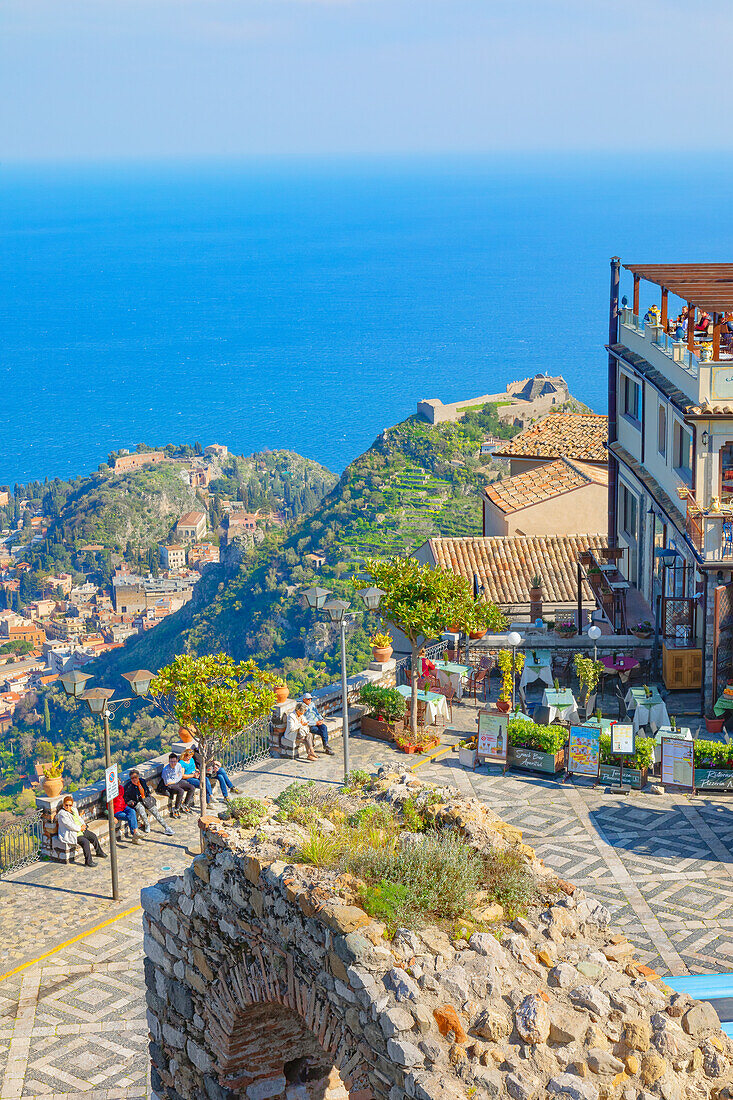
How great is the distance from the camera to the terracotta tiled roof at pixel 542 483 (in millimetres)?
Result: 39094

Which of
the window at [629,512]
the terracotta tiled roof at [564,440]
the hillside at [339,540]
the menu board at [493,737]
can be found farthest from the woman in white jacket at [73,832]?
the hillside at [339,540]

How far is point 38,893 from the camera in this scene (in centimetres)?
1948

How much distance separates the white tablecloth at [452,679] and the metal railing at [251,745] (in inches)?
180

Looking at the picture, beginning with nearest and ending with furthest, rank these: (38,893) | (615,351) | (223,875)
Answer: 1. (223,875)
2. (38,893)
3. (615,351)

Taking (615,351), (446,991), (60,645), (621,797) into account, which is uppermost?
(615,351)

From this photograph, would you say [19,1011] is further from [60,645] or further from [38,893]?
[60,645]

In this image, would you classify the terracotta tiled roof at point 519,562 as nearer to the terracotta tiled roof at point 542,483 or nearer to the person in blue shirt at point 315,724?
the terracotta tiled roof at point 542,483

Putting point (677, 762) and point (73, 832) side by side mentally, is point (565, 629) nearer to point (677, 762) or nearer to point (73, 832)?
point (677, 762)

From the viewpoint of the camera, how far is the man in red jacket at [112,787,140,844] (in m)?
20.7

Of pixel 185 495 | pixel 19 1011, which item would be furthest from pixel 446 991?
pixel 185 495

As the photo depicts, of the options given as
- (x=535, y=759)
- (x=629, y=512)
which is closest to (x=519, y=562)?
(x=629, y=512)

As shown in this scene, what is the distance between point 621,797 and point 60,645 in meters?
99.8

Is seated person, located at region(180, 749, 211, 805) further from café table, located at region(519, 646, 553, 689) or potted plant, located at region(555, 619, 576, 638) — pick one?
potted plant, located at region(555, 619, 576, 638)

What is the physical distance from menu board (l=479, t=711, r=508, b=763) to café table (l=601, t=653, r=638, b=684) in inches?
183
